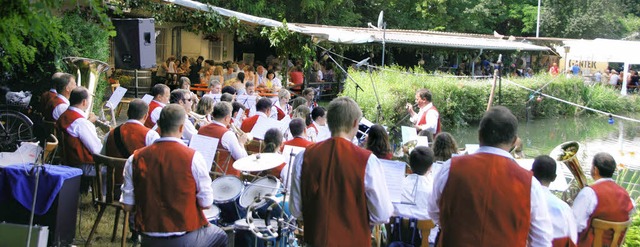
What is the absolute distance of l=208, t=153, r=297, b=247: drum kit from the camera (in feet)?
Answer: 17.2

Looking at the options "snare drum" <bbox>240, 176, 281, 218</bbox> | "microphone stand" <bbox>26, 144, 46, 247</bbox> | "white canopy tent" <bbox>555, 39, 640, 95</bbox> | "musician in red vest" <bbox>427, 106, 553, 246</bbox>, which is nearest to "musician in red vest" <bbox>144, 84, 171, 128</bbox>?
"microphone stand" <bbox>26, 144, 46, 247</bbox>

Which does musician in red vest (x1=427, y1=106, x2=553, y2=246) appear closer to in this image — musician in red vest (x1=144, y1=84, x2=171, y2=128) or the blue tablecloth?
the blue tablecloth

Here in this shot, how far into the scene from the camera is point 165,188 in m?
4.45

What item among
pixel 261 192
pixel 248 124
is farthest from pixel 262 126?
pixel 261 192

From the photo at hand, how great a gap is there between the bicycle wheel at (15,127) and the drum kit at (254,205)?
230 inches

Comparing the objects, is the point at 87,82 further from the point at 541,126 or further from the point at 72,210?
the point at 541,126

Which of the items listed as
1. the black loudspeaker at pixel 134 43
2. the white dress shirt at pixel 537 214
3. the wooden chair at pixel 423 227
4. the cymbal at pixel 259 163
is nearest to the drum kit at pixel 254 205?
the cymbal at pixel 259 163

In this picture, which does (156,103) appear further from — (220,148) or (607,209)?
(607,209)

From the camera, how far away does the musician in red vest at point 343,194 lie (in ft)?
13.3

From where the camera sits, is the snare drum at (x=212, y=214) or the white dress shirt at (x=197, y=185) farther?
the snare drum at (x=212, y=214)

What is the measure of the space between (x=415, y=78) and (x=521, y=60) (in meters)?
15.2

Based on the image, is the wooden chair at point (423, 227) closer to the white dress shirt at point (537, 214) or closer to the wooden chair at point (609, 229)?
the wooden chair at point (609, 229)

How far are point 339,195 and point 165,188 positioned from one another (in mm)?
1142

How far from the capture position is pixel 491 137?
382cm
